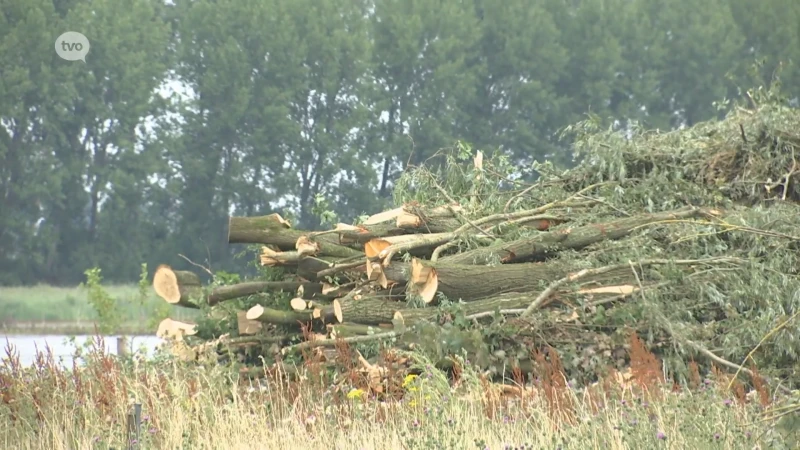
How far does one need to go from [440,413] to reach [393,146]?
2907 centimetres

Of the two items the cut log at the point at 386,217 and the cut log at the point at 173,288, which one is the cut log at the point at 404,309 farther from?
the cut log at the point at 173,288

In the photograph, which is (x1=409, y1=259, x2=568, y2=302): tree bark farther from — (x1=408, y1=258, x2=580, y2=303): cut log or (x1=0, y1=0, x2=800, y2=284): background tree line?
(x1=0, y1=0, x2=800, y2=284): background tree line

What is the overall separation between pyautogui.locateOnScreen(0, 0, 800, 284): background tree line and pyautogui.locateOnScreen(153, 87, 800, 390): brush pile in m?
21.0

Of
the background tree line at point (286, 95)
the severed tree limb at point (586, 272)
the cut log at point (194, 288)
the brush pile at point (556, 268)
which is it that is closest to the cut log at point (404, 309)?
the brush pile at point (556, 268)

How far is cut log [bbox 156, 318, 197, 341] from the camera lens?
9180mm

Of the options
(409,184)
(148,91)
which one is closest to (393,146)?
(148,91)

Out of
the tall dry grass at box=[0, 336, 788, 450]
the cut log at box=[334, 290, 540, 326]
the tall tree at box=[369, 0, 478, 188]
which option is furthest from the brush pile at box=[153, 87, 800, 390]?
the tall tree at box=[369, 0, 478, 188]

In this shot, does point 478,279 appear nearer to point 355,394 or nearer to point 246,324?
point 355,394

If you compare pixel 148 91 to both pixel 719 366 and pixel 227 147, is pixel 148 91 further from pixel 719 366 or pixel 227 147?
pixel 719 366

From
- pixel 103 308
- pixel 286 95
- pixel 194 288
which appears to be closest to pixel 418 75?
pixel 286 95

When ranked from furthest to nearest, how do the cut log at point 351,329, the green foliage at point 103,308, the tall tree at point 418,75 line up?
the tall tree at point 418,75 < the green foliage at point 103,308 < the cut log at point 351,329

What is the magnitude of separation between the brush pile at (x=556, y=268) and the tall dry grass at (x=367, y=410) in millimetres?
357

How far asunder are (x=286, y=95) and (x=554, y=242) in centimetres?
2598

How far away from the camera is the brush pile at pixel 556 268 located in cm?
770
